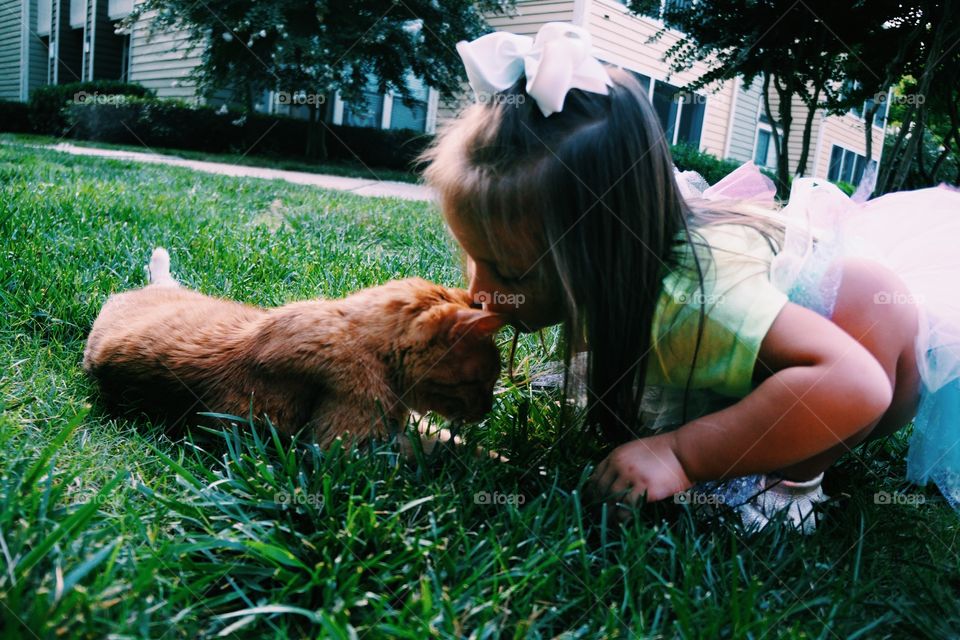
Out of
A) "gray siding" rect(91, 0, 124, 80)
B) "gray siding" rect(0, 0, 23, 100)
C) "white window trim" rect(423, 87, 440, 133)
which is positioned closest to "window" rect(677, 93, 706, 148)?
"white window trim" rect(423, 87, 440, 133)

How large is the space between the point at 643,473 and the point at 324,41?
13.0 metres

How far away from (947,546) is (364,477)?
5.13 feet

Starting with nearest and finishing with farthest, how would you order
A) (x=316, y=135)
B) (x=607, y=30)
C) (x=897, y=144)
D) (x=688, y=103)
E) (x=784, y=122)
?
(x=897, y=144)
(x=784, y=122)
(x=607, y=30)
(x=316, y=135)
(x=688, y=103)

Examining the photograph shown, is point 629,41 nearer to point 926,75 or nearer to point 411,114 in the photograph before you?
point 411,114

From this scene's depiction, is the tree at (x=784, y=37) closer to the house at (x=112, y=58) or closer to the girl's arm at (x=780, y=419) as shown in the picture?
the girl's arm at (x=780, y=419)

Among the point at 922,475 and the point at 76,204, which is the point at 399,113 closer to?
the point at 76,204

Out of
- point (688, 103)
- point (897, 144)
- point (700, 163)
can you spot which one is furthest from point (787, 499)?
point (688, 103)

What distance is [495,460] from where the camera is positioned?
1979mm

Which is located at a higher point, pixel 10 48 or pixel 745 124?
pixel 10 48

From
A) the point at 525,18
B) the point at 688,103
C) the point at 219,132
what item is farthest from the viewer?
the point at 688,103

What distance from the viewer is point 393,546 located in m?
1.50

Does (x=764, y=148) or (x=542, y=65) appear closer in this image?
(x=542, y=65)

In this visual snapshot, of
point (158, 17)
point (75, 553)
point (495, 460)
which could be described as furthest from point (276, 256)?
point (158, 17)

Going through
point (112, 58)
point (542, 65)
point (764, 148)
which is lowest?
point (542, 65)
